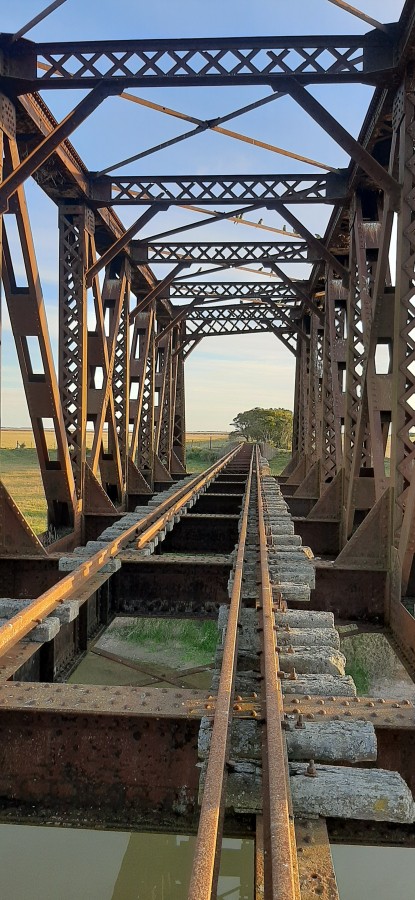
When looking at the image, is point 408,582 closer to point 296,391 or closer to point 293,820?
point 293,820

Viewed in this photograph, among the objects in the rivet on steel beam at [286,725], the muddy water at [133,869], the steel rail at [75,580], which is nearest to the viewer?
the rivet on steel beam at [286,725]

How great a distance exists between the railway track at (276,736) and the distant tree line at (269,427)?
193ft

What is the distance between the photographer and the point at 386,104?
24.2ft

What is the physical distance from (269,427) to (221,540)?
56.6 meters

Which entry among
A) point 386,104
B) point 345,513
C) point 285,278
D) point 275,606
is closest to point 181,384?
point 285,278

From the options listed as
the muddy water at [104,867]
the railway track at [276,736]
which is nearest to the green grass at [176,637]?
the muddy water at [104,867]

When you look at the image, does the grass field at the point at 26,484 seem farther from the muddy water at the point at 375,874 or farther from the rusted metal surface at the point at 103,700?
the rusted metal surface at the point at 103,700

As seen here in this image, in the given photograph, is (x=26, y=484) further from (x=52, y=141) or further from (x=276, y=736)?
(x=276, y=736)

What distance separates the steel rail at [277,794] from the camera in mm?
1686

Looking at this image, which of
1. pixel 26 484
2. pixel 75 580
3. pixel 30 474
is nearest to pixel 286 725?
pixel 75 580

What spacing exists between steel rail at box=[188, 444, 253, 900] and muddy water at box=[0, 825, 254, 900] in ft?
5.23

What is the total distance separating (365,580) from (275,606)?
2701mm

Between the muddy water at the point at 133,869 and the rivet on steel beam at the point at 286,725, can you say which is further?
the muddy water at the point at 133,869

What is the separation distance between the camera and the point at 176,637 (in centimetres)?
1005
